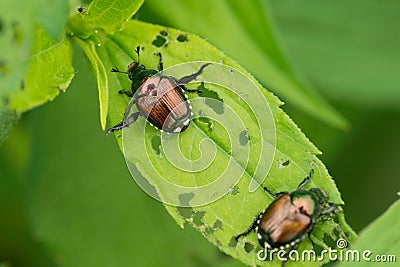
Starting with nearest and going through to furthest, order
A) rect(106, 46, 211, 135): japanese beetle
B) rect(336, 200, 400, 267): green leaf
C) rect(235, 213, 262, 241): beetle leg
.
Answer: rect(336, 200, 400, 267): green leaf, rect(235, 213, 262, 241): beetle leg, rect(106, 46, 211, 135): japanese beetle

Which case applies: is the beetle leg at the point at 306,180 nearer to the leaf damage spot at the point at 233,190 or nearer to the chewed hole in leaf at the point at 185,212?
the leaf damage spot at the point at 233,190

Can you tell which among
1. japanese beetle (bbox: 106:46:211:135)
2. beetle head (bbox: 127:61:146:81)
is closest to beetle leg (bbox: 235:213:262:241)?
japanese beetle (bbox: 106:46:211:135)

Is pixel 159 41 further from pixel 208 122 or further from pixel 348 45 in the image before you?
pixel 348 45

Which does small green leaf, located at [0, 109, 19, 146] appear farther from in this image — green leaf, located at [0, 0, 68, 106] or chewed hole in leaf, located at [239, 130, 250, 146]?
chewed hole in leaf, located at [239, 130, 250, 146]

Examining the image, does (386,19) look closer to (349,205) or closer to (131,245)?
(349,205)

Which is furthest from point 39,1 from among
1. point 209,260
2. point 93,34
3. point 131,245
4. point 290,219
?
point 209,260

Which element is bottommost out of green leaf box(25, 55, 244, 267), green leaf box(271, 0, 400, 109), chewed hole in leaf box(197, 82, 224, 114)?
green leaf box(25, 55, 244, 267)
